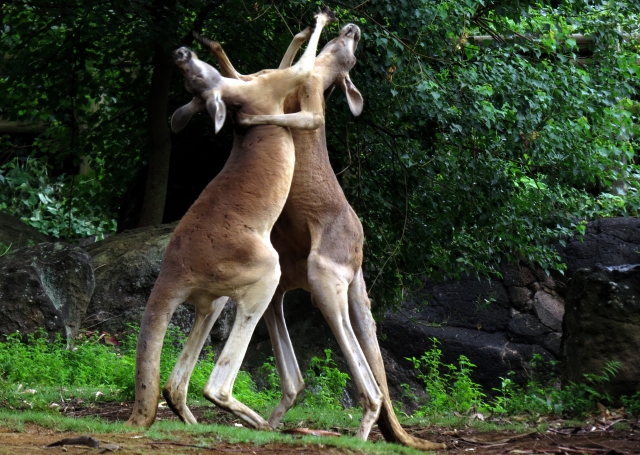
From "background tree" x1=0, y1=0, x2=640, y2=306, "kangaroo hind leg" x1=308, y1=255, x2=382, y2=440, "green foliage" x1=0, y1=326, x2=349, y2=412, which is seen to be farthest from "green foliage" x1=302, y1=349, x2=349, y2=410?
"kangaroo hind leg" x1=308, y1=255, x2=382, y2=440

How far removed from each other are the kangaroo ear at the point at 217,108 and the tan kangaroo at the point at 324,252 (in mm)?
341

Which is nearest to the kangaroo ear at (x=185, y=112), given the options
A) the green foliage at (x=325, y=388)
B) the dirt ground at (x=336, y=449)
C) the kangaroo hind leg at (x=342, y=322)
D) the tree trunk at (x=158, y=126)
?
the kangaroo hind leg at (x=342, y=322)

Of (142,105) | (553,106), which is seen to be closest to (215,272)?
(553,106)

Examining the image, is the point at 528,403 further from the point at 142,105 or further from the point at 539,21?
the point at 142,105

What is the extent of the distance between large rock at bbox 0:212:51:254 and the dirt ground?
25.8ft

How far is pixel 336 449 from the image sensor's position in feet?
18.7

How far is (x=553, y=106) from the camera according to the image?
10.9m

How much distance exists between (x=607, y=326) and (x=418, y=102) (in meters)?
3.17

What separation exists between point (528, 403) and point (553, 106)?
3879mm

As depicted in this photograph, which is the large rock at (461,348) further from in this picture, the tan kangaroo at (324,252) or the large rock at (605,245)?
the tan kangaroo at (324,252)

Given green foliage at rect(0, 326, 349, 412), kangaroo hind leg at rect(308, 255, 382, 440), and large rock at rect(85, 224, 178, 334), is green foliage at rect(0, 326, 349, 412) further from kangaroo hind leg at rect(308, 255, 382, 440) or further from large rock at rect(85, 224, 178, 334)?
kangaroo hind leg at rect(308, 255, 382, 440)

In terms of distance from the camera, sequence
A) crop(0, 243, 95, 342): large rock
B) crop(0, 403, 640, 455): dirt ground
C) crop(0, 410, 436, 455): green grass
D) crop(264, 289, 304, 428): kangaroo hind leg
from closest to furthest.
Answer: crop(0, 403, 640, 455): dirt ground < crop(0, 410, 436, 455): green grass < crop(264, 289, 304, 428): kangaroo hind leg < crop(0, 243, 95, 342): large rock

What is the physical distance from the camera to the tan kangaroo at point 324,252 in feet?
21.7

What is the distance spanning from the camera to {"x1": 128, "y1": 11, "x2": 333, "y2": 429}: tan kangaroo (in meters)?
6.09
